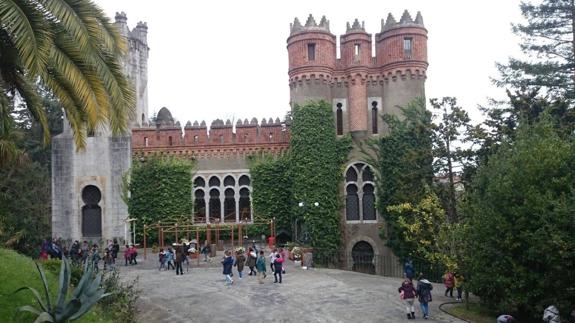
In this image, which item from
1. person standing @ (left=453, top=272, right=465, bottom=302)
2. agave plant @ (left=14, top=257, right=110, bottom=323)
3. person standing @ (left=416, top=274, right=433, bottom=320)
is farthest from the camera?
person standing @ (left=453, top=272, right=465, bottom=302)

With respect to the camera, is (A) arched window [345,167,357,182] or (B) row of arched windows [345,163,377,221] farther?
(A) arched window [345,167,357,182]

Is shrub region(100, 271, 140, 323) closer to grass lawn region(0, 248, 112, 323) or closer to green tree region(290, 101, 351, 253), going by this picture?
grass lawn region(0, 248, 112, 323)

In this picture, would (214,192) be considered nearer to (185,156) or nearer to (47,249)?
(185,156)

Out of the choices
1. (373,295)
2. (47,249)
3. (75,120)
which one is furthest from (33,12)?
(47,249)

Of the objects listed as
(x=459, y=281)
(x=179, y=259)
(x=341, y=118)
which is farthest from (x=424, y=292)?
(x=341, y=118)

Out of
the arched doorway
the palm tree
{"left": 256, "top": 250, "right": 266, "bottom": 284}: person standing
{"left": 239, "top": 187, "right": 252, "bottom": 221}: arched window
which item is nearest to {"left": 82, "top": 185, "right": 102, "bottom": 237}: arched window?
{"left": 239, "top": 187, "right": 252, "bottom": 221}: arched window

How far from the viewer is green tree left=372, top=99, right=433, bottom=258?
25859 millimetres

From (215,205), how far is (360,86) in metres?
9.94

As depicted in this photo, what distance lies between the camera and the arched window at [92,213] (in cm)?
2992

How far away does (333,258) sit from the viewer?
27.7m

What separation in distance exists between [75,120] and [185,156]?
62.9 ft

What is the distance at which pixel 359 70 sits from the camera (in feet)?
96.1

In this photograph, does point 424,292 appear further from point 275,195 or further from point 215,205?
point 215,205

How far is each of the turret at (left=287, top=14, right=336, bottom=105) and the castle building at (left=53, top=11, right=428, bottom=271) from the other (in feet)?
0.16
